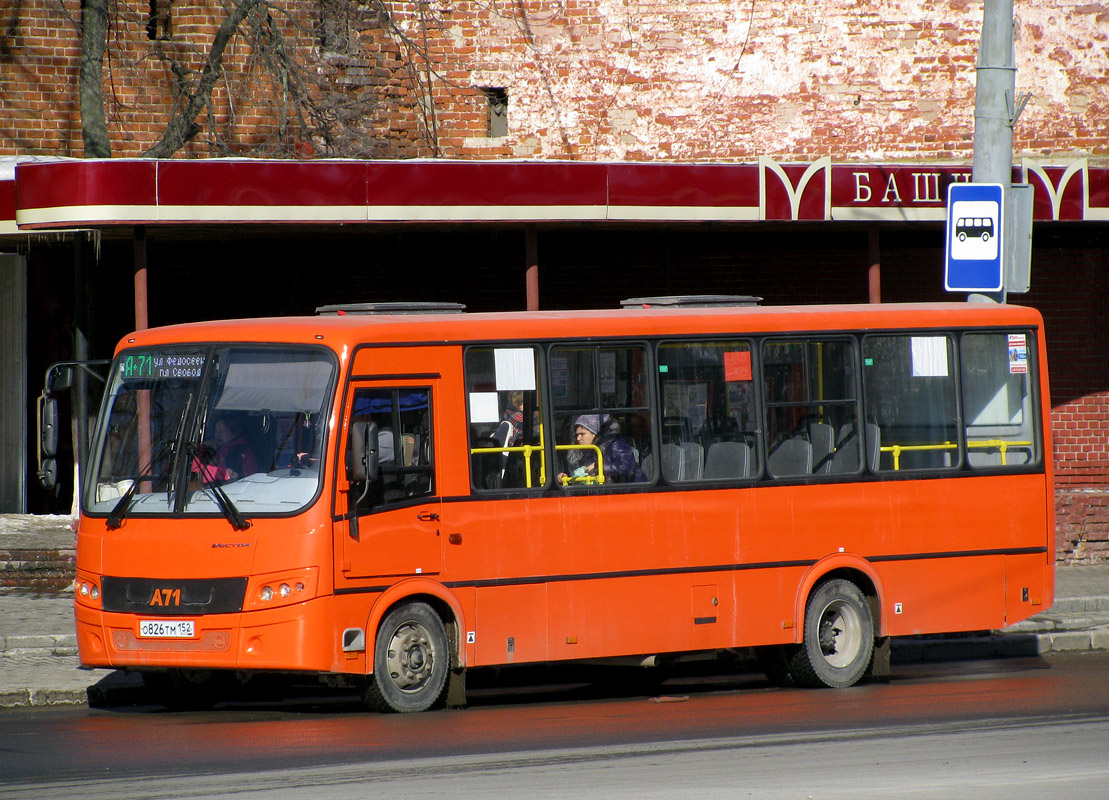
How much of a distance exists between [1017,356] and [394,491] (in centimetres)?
528

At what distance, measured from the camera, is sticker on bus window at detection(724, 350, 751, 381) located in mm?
11398

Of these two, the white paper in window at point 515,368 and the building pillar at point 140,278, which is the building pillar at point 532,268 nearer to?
the building pillar at point 140,278

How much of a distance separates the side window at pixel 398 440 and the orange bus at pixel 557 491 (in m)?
0.02

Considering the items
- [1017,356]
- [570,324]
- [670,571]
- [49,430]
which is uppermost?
[570,324]

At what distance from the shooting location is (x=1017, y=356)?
12422 mm

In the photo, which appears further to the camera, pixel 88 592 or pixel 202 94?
pixel 202 94

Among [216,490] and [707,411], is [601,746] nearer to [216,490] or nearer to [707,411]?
[216,490]

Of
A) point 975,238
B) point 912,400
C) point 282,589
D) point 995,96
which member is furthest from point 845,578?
point 282,589

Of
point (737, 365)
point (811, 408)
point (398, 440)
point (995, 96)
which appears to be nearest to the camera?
point (398, 440)

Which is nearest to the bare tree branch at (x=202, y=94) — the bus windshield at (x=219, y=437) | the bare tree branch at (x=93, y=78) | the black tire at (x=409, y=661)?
the bare tree branch at (x=93, y=78)

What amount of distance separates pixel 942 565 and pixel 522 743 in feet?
14.4

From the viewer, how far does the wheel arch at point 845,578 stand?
11.5 metres

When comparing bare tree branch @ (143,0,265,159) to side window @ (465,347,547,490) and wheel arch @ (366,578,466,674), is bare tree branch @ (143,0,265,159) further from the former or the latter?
wheel arch @ (366,578,466,674)

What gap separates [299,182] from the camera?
48.1 ft
